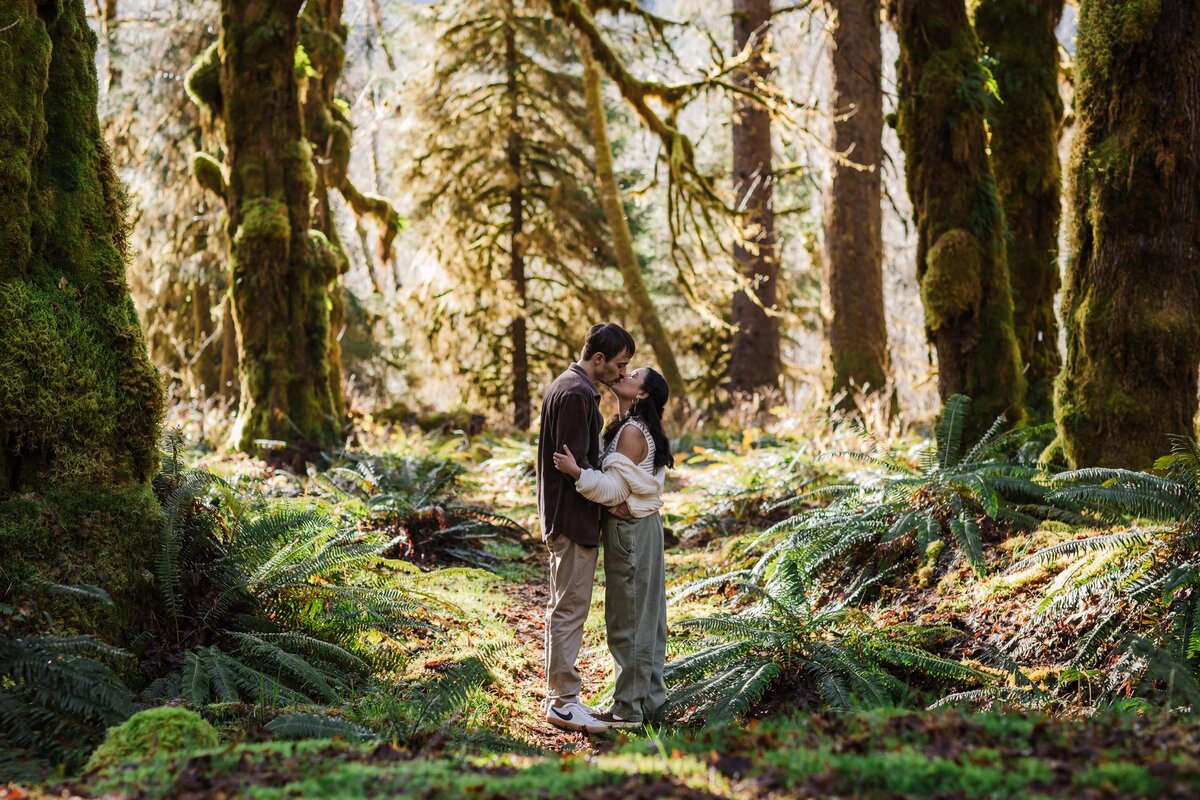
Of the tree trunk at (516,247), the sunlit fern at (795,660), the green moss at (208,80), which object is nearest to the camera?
the sunlit fern at (795,660)

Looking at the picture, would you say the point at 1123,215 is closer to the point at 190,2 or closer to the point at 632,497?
the point at 632,497

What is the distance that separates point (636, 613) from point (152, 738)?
257 centimetres

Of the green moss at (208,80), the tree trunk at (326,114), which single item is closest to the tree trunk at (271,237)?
the green moss at (208,80)

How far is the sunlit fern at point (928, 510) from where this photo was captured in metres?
6.59

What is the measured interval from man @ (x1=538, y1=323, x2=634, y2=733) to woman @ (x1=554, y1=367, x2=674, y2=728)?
10 centimetres

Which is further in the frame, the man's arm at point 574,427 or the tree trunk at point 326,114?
the tree trunk at point 326,114

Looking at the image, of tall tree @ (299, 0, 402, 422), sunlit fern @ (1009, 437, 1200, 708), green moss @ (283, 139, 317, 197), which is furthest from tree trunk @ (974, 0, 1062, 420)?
tall tree @ (299, 0, 402, 422)

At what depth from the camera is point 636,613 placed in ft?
17.1

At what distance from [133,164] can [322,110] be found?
17.0 feet

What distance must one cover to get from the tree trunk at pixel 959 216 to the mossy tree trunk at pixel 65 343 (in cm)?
601

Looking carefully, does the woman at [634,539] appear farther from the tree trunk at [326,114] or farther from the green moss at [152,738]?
the tree trunk at [326,114]

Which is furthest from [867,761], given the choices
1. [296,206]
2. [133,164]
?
[133,164]

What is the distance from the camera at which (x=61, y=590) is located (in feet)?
13.1

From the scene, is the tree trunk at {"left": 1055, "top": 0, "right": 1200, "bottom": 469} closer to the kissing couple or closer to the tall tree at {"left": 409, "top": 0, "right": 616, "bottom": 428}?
the kissing couple
